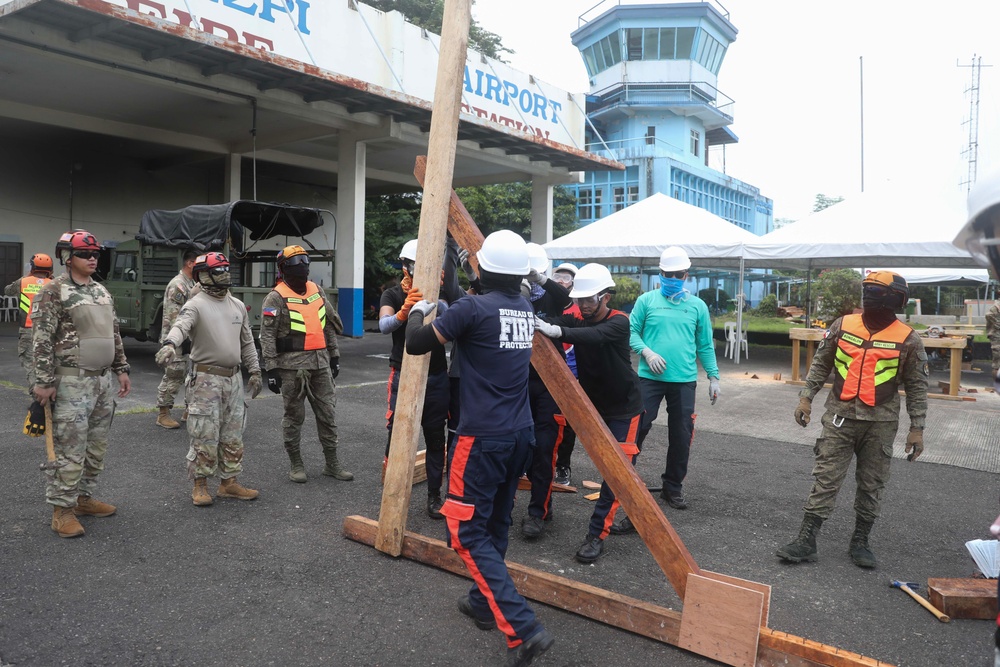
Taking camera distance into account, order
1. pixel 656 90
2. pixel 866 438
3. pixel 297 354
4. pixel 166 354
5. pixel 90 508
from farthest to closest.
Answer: pixel 656 90
pixel 297 354
pixel 90 508
pixel 166 354
pixel 866 438

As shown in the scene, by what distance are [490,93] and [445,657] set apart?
15905 millimetres

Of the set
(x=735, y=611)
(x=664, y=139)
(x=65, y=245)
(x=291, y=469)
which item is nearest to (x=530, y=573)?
(x=735, y=611)

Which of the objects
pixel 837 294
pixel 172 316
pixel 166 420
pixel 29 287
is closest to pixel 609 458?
pixel 172 316

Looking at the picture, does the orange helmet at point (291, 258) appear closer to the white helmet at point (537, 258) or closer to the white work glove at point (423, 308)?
the white helmet at point (537, 258)

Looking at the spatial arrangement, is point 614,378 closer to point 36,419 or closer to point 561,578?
point 561,578

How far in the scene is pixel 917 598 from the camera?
3814mm

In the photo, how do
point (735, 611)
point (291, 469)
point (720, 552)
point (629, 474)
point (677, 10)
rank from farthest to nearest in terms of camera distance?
point (677, 10) < point (291, 469) < point (720, 552) < point (629, 474) < point (735, 611)

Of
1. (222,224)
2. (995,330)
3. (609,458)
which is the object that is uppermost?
(222,224)

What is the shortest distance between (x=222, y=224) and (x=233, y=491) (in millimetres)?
6909

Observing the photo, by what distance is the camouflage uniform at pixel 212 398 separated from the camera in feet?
16.5

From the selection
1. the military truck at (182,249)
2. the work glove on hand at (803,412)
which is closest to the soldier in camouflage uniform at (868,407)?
the work glove on hand at (803,412)

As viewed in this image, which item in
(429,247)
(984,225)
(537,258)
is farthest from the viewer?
(537,258)

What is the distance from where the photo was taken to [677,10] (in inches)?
1517

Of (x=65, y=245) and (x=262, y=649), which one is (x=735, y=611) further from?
(x=65, y=245)
